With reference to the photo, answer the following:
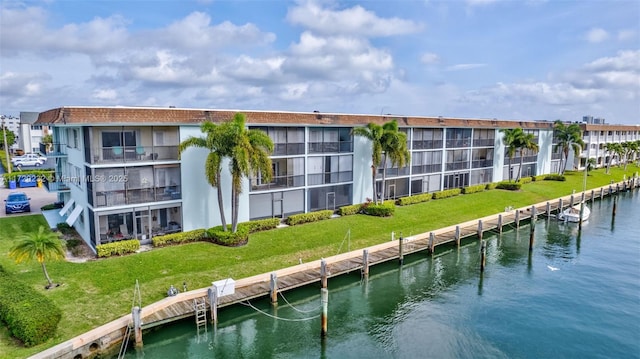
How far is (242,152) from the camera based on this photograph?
2894 centimetres

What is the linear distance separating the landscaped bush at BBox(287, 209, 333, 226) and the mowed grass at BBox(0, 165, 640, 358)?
2.17ft

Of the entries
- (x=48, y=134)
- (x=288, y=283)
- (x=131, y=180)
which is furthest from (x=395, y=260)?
(x=48, y=134)

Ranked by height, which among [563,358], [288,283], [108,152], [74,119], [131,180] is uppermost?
[74,119]

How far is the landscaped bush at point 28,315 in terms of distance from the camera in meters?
17.2

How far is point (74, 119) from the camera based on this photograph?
25891 millimetres

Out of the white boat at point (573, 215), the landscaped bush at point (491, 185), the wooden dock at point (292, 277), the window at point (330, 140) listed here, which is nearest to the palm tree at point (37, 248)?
the wooden dock at point (292, 277)

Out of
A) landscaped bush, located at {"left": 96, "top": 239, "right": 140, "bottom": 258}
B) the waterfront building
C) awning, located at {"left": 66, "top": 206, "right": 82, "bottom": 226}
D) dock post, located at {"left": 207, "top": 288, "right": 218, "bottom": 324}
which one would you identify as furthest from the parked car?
dock post, located at {"left": 207, "top": 288, "right": 218, "bottom": 324}

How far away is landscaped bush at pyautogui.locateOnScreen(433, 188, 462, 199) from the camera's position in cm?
4866

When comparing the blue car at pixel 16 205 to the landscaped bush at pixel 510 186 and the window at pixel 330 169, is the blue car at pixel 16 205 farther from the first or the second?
the landscaped bush at pixel 510 186

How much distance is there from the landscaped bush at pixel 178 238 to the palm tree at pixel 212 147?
3.46 meters

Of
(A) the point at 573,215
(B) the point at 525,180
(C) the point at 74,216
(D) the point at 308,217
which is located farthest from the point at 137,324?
(B) the point at 525,180

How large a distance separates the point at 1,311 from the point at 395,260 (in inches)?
933

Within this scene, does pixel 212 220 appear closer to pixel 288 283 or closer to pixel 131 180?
pixel 131 180

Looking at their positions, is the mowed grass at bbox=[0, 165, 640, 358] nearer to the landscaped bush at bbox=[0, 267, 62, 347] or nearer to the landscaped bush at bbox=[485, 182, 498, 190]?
the landscaped bush at bbox=[0, 267, 62, 347]
